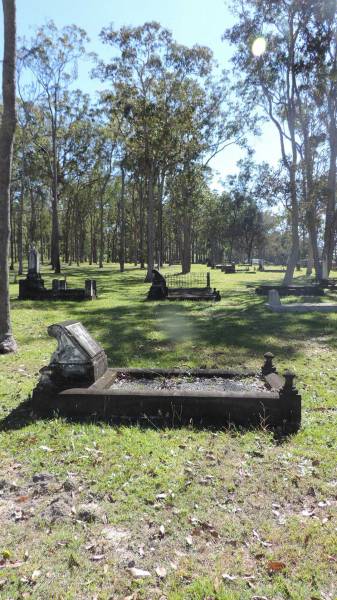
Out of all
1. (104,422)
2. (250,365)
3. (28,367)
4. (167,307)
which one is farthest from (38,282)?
(104,422)

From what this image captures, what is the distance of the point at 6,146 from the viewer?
9938mm

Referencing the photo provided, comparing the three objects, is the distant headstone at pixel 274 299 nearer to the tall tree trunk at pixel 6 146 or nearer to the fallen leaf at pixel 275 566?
the tall tree trunk at pixel 6 146

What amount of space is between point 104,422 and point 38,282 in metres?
15.6

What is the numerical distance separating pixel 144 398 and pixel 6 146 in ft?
22.4

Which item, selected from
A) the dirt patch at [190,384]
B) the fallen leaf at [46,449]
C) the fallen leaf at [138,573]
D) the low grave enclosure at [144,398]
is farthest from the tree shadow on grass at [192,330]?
the fallen leaf at [138,573]

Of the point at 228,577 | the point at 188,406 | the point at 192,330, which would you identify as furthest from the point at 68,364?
the point at 192,330

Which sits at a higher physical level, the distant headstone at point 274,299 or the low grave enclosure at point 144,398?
the distant headstone at point 274,299

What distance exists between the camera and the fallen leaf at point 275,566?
3229mm

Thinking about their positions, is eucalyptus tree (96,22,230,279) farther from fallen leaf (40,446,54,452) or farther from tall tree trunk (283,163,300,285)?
fallen leaf (40,446,54,452)

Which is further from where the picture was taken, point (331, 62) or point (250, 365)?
point (331, 62)

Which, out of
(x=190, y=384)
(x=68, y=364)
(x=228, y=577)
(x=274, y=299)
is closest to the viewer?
(x=228, y=577)

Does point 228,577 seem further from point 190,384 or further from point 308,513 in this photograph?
point 190,384

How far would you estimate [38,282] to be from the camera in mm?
20562

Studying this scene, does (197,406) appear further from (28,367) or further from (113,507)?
(28,367)
